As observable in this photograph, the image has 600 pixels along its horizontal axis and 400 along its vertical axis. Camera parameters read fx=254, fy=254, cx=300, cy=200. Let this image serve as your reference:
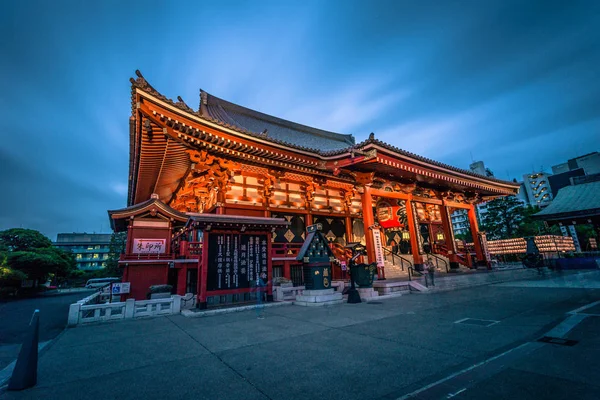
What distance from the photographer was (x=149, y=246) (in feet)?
41.6

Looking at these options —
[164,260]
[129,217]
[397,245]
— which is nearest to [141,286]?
[164,260]

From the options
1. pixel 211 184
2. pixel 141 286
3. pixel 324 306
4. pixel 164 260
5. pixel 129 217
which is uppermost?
pixel 211 184

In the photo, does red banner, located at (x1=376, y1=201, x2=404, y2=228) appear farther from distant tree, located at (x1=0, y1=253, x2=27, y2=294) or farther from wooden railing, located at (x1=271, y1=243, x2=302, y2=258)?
distant tree, located at (x1=0, y1=253, x2=27, y2=294)

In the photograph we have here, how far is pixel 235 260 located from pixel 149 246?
621 cm

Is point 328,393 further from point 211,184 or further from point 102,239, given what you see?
point 102,239

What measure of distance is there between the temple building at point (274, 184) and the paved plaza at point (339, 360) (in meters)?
4.82

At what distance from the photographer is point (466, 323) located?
484 cm

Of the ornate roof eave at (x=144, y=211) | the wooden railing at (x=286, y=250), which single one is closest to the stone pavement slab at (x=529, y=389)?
the wooden railing at (x=286, y=250)

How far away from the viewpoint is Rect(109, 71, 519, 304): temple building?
9.35m

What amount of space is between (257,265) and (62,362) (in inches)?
243

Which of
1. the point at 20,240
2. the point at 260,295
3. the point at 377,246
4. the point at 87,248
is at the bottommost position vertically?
the point at 260,295

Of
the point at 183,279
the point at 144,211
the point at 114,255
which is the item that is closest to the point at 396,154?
the point at 183,279

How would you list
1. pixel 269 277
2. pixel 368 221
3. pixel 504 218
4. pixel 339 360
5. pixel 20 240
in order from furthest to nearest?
pixel 20 240 → pixel 504 218 → pixel 368 221 → pixel 269 277 → pixel 339 360

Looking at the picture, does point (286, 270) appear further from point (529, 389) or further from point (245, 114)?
point (245, 114)
